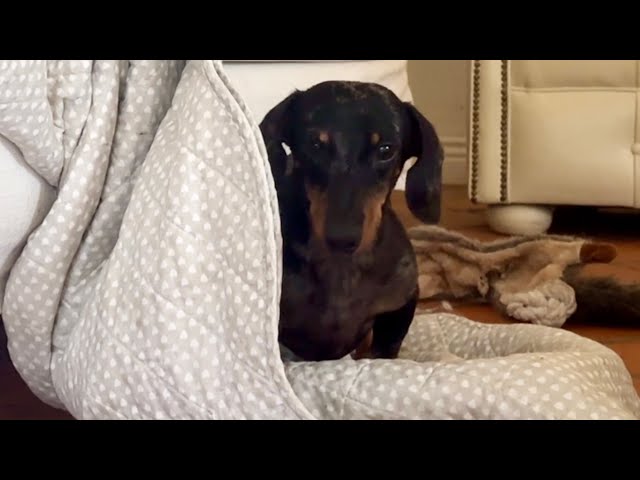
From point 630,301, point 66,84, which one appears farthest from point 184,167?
point 630,301

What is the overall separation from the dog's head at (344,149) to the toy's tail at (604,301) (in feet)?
1.72

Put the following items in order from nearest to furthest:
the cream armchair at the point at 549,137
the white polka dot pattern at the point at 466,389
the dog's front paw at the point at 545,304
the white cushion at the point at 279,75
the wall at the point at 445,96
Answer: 1. the white polka dot pattern at the point at 466,389
2. the white cushion at the point at 279,75
3. the dog's front paw at the point at 545,304
4. the cream armchair at the point at 549,137
5. the wall at the point at 445,96

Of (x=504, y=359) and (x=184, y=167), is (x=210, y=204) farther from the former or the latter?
(x=504, y=359)

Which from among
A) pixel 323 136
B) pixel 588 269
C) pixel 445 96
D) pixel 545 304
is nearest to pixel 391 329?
pixel 323 136

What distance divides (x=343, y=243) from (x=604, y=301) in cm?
58

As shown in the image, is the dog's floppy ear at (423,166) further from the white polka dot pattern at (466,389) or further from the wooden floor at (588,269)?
the white polka dot pattern at (466,389)

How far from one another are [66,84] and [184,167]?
0.14m

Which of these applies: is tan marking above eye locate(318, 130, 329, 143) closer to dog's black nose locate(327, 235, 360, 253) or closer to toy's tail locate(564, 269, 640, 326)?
dog's black nose locate(327, 235, 360, 253)

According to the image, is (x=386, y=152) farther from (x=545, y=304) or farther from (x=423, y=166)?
(x=545, y=304)

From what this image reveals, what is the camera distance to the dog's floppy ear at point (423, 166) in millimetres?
690

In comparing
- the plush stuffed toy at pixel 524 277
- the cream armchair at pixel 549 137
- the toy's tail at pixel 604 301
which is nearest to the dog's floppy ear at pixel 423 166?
the plush stuffed toy at pixel 524 277

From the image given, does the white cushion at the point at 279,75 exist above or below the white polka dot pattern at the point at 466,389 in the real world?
above
